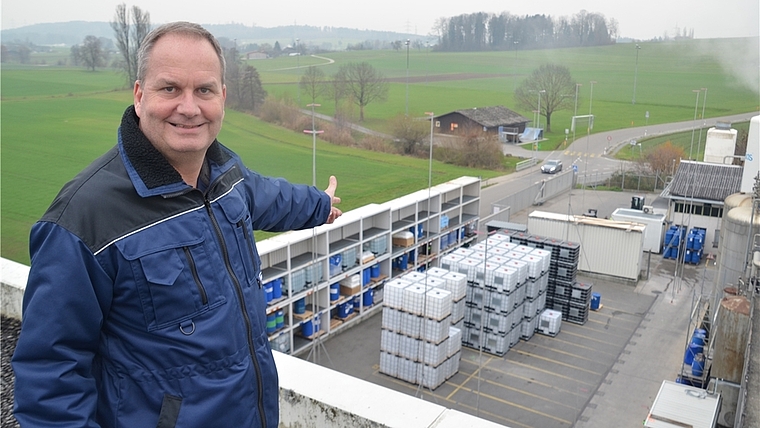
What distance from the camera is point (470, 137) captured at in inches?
1238

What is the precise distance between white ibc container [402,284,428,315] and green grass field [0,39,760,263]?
45.8 ft

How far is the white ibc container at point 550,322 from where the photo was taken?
12477 millimetres

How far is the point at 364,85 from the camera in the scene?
124 feet

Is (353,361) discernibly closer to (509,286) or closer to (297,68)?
(509,286)

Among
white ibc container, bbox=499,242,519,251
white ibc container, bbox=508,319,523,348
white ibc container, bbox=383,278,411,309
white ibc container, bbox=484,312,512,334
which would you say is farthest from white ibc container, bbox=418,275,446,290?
white ibc container, bbox=499,242,519,251

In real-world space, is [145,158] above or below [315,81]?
above

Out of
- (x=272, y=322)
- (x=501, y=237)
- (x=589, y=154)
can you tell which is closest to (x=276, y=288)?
(x=272, y=322)

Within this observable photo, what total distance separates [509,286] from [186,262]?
34.3 feet

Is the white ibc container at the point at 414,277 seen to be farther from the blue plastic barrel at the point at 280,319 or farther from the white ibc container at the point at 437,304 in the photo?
the blue plastic barrel at the point at 280,319

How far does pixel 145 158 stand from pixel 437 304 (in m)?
9.04

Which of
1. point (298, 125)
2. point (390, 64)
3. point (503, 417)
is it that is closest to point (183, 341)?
point (503, 417)

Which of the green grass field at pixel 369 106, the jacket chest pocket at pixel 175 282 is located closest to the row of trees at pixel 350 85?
the green grass field at pixel 369 106

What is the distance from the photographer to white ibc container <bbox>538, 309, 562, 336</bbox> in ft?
40.9

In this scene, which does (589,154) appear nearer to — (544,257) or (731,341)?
(544,257)
